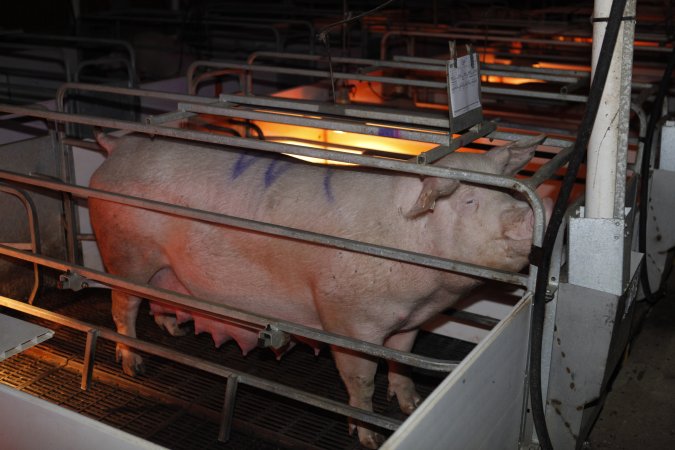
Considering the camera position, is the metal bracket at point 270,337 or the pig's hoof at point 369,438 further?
the pig's hoof at point 369,438

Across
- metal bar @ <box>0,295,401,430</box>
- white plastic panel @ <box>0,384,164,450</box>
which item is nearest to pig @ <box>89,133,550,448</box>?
metal bar @ <box>0,295,401,430</box>

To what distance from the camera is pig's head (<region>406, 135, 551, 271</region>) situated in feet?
9.10

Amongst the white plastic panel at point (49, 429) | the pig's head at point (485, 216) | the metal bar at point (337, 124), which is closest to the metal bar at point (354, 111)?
the metal bar at point (337, 124)

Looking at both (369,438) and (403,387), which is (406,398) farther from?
(369,438)

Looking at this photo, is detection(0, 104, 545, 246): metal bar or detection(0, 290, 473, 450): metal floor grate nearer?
detection(0, 104, 545, 246): metal bar

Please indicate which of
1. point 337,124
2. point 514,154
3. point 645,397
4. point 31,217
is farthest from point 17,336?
point 645,397

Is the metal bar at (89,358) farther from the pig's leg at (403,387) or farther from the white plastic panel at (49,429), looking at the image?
the pig's leg at (403,387)

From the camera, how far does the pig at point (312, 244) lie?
2.91 meters

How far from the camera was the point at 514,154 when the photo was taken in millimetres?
2928

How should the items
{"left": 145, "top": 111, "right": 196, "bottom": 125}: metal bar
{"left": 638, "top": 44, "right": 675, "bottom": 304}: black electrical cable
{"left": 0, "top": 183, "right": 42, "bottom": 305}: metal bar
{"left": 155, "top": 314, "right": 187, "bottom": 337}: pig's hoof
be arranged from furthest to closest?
{"left": 155, "top": 314, "right": 187, "bottom": 337}: pig's hoof
{"left": 0, "top": 183, "right": 42, "bottom": 305}: metal bar
{"left": 638, "top": 44, "right": 675, "bottom": 304}: black electrical cable
{"left": 145, "top": 111, "right": 196, "bottom": 125}: metal bar

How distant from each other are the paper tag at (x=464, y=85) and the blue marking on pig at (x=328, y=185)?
80 centimetres

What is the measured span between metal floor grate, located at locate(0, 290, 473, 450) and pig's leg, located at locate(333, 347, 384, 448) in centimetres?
8

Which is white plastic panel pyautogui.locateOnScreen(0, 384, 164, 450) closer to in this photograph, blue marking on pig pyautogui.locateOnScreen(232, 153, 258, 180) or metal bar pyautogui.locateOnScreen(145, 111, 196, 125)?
metal bar pyautogui.locateOnScreen(145, 111, 196, 125)

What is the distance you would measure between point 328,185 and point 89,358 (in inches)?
51.6
